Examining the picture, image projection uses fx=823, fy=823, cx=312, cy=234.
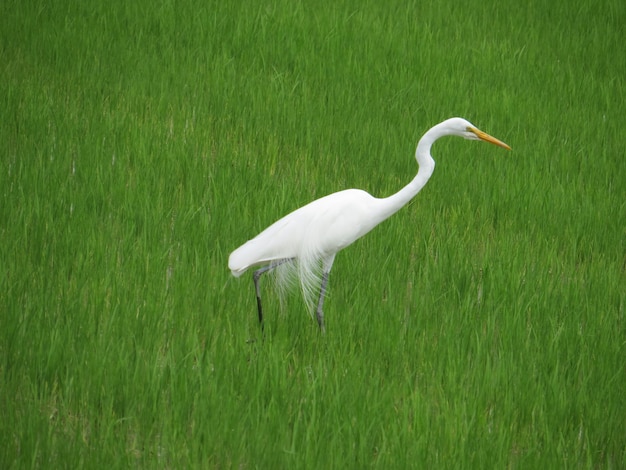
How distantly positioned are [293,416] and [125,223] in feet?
5.73

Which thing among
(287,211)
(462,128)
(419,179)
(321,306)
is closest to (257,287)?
(321,306)

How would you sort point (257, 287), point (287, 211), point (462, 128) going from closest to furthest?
point (257, 287) < point (462, 128) < point (287, 211)

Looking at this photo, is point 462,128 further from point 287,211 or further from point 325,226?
point 287,211

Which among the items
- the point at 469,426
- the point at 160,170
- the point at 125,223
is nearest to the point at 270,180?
the point at 160,170

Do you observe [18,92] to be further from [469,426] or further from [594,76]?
[594,76]

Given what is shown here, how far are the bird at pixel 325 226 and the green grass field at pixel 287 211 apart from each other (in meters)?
0.21

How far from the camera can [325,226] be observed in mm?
3529

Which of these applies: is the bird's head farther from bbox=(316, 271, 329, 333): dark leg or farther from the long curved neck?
bbox=(316, 271, 329, 333): dark leg

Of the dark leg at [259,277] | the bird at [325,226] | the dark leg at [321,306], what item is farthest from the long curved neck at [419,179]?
the dark leg at [259,277]

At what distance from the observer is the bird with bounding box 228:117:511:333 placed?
3510 mm

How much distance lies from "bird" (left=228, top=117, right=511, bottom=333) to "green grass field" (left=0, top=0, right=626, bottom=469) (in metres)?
0.21

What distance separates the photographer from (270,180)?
15.4 ft

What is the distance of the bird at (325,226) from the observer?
11.5ft

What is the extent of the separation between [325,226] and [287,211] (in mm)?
898
